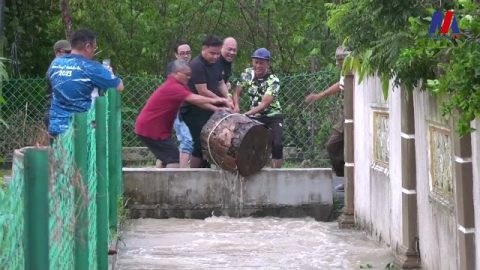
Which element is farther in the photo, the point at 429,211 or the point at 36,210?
the point at 429,211

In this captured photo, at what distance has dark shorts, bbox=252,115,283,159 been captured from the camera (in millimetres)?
12023

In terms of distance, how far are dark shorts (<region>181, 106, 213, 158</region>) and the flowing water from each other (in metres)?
1.02

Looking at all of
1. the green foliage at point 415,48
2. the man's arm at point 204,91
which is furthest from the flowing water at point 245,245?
the green foliage at point 415,48

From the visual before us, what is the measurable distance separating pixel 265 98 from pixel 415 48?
5.80 meters

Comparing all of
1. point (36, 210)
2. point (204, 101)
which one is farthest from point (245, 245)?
point (36, 210)

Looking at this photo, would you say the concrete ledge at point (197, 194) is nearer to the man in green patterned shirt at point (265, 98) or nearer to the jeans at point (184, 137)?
the jeans at point (184, 137)

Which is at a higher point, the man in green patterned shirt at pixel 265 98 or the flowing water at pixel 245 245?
the man in green patterned shirt at pixel 265 98

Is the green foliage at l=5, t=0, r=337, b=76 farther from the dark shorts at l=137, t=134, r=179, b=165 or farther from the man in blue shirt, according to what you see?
the man in blue shirt

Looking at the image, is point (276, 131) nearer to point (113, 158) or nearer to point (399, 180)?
point (113, 158)

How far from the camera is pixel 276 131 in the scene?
1209 centimetres

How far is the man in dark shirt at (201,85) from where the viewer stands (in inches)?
460

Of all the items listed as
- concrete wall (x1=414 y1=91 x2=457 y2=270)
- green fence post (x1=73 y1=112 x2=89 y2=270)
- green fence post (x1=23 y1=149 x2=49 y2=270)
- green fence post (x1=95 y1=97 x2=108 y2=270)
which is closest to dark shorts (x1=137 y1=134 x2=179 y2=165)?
green fence post (x1=95 y1=97 x2=108 y2=270)

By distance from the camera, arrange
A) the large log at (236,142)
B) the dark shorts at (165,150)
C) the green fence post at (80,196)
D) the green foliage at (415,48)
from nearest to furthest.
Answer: the green fence post at (80,196)
the green foliage at (415,48)
the large log at (236,142)
the dark shorts at (165,150)

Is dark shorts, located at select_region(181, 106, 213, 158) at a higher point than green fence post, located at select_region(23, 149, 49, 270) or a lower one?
higher
